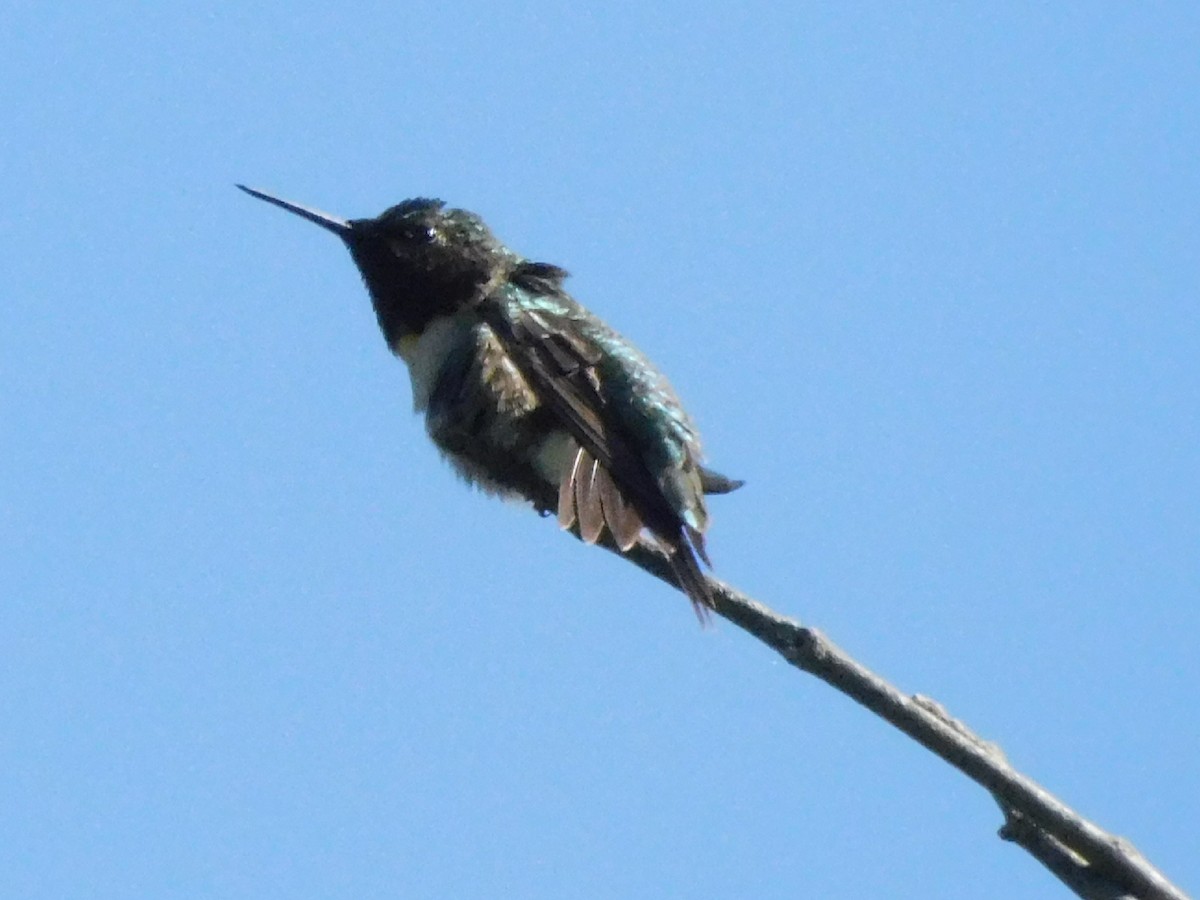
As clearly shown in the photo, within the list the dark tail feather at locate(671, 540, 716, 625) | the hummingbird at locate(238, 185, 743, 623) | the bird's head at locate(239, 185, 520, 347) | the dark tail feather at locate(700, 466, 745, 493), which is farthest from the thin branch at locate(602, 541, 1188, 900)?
the bird's head at locate(239, 185, 520, 347)

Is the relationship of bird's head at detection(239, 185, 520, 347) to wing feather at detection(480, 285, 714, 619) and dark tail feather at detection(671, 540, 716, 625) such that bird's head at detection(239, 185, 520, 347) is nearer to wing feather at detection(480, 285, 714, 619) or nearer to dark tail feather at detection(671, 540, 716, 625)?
wing feather at detection(480, 285, 714, 619)

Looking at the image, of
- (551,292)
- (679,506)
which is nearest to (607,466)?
(679,506)

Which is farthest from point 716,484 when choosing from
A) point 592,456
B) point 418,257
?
point 418,257

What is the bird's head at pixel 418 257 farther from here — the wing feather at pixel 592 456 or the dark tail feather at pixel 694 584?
the dark tail feather at pixel 694 584

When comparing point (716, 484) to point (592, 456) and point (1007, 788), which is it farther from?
point (1007, 788)

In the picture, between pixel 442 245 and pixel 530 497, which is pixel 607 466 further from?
pixel 442 245
